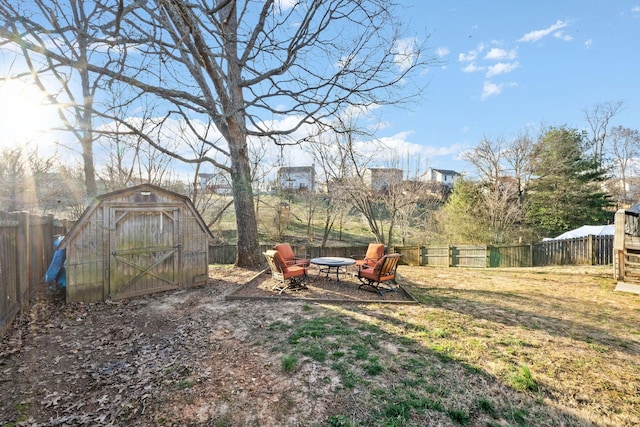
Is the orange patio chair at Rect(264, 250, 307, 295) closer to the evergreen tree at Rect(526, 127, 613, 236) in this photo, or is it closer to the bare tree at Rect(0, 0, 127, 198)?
the bare tree at Rect(0, 0, 127, 198)

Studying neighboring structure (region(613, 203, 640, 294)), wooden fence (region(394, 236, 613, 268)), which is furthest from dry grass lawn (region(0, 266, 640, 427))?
wooden fence (region(394, 236, 613, 268))

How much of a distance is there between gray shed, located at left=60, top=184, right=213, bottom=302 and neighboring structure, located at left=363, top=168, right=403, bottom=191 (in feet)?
36.2

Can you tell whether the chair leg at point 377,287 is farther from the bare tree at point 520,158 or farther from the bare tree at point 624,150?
the bare tree at point 624,150

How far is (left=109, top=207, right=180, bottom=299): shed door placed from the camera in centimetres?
617

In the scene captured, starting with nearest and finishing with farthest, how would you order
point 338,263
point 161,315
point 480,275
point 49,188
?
point 161,315
point 338,263
point 480,275
point 49,188

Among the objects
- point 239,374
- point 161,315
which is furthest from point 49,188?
point 239,374

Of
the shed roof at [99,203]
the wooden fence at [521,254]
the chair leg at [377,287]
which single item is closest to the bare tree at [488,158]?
the wooden fence at [521,254]

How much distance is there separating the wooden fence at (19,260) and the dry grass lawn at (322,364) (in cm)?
35

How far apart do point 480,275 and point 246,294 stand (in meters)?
7.69

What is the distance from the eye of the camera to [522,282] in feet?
27.0

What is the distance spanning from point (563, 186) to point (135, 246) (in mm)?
23951

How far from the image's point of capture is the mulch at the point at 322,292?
6219 millimetres

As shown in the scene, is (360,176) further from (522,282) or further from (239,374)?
(239,374)

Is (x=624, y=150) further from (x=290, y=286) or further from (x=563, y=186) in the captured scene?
(x=290, y=286)
